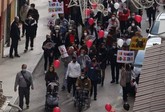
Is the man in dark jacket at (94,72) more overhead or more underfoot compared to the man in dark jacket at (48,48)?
more underfoot

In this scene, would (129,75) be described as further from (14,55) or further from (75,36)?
(14,55)

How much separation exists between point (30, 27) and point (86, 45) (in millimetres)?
4150

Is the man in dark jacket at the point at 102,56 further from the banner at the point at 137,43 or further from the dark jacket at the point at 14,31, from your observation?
the dark jacket at the point at 14,31

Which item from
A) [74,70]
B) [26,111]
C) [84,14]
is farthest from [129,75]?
[84,14]

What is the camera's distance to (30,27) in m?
27.5

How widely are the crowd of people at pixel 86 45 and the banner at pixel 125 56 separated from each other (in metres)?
0.23

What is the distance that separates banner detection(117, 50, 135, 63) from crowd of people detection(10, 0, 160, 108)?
23 centimetres

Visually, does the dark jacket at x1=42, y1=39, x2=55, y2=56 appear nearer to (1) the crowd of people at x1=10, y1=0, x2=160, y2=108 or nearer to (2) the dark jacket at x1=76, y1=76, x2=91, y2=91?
(1) the crowd of people at x1=10, y1=0, x2=160, y2=108

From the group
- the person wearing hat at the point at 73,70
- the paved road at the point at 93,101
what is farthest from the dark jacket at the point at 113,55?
the person wearing hat at the point at 73,70

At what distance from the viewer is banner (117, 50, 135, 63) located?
23.1m

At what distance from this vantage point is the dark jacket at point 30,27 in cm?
2747

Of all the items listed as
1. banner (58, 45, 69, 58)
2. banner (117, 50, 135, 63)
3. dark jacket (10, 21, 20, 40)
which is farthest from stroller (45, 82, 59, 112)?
dark jacket (10, 21, 20, 40)

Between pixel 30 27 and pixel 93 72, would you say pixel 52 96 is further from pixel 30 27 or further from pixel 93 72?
pixel 30 27

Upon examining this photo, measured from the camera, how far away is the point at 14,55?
90.1 feet
